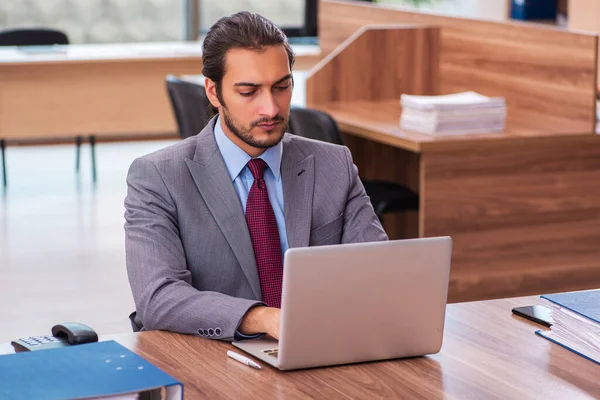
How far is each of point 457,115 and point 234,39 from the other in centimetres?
194

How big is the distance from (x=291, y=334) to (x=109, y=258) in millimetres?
3581

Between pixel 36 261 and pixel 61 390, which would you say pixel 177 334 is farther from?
pixel 36 261

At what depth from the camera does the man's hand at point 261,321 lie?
6.48 feet

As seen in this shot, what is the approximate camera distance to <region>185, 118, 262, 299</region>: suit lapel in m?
2.31

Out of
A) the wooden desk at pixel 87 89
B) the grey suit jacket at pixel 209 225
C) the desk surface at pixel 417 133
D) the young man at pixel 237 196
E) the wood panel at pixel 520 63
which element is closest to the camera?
the grey suit jacket at pixel 209 225

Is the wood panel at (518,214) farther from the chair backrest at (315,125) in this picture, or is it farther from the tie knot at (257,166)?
the tie knot at (257,166)

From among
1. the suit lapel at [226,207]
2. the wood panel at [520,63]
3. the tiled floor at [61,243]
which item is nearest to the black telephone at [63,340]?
the suit lapel at [226,207]

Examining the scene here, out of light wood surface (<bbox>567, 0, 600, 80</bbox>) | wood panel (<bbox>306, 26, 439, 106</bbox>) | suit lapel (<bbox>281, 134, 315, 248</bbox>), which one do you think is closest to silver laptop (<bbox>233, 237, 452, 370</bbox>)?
suit lapel (<bbox>281, 134, 315, 248</bbox>)

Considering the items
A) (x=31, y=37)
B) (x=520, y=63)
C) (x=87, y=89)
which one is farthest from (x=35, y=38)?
(x=520, y=63)

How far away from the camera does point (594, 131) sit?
4.11m

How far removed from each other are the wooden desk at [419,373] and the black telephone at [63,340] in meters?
0.05

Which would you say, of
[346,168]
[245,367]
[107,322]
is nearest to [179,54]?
[107,322]

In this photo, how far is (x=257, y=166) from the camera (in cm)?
238

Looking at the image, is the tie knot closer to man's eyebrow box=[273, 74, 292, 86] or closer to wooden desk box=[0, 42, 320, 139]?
man's eyebrow box=[273, 74, 292, 86]
